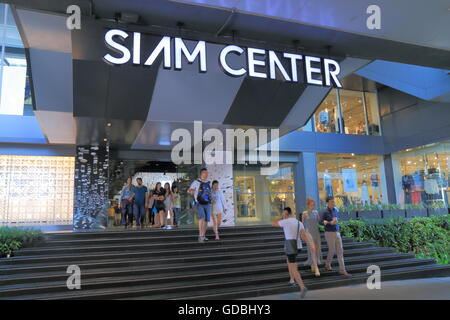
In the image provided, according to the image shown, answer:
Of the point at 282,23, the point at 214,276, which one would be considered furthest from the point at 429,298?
the point at 282,23

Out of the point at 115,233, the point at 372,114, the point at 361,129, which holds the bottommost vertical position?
the point at 115,233

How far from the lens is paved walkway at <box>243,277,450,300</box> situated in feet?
20.3

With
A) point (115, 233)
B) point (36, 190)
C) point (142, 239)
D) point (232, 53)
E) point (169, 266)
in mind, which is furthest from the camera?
point (36, 190)

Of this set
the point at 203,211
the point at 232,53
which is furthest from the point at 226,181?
the point at 232,53

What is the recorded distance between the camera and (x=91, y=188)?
512 inches

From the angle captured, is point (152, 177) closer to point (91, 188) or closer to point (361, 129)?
point (91, 188)

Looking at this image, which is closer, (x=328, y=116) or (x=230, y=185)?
(x=230, y=185)

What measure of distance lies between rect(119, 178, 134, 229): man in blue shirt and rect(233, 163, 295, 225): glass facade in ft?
19.7

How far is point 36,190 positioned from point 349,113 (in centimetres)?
1573

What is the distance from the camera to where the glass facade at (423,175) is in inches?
660

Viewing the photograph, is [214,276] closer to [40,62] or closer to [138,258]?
[138,258]

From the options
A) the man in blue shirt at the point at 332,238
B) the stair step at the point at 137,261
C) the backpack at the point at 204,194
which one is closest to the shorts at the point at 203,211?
the backpack at the point at 204,194

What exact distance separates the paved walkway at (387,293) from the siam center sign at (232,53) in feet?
14.0

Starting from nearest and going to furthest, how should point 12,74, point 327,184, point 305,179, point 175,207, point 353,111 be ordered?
1. point 175,207
2. point 12,74
3. point 305,179
4. point 327,184
5. point 353,111
